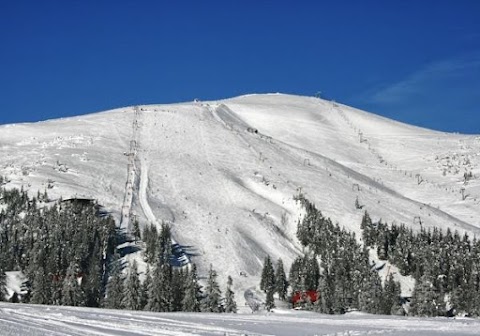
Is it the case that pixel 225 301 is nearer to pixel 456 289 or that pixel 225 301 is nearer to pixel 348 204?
pixel 456 289

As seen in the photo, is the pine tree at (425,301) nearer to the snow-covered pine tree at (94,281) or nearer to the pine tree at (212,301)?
the pine tree at (212,301)

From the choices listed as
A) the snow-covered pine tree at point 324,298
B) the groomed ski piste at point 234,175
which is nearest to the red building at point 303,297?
the snow-covered pine tree at point 324,298

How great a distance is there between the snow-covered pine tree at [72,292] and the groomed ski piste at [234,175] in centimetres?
1060

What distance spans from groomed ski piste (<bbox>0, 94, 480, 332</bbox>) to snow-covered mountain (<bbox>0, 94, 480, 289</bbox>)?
24 cm

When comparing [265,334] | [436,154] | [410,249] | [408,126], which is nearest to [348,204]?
[410,249]

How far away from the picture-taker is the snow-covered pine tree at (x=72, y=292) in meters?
52.9

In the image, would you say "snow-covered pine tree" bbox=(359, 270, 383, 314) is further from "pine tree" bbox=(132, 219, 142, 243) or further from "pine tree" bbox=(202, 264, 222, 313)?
"pine tree" bbox=(132, 219, 142, 243)

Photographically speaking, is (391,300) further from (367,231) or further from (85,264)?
(85,264)

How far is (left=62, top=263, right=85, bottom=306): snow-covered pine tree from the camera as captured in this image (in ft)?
174

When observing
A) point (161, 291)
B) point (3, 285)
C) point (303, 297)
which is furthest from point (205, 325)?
point (303, 297)

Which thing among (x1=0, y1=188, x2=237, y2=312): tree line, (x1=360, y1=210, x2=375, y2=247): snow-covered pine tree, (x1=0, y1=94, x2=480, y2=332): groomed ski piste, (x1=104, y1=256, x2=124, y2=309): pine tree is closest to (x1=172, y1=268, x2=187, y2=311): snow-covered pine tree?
(x1=0, y1=188, x2=237, y2=312): tree line

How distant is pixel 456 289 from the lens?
62.4 metres

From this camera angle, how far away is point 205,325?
24.7 metres

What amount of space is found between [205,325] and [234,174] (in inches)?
3078
